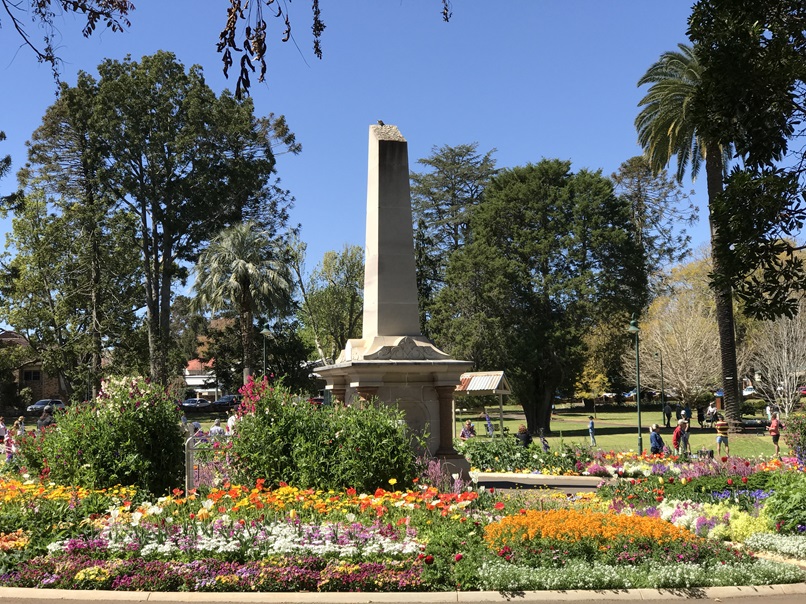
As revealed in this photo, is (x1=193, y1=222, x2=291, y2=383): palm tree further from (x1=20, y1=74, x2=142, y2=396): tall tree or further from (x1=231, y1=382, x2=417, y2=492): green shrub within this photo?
(x1=231, y1=382, x2=417, y2=492): green shrub

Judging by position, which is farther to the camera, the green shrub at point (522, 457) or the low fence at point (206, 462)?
the green shrub at point (522, 457)

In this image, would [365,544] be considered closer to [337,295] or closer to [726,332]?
[726,332]

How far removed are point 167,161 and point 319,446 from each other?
38.4 meters

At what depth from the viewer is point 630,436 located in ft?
128

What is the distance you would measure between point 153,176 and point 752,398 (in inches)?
1905

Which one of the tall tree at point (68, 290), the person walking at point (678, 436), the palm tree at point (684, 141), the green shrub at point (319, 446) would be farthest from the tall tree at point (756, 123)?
the tall tree at point (68, 290)

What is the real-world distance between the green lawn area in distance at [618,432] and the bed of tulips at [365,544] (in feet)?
33.1

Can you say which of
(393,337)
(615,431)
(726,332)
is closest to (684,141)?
(726,332)

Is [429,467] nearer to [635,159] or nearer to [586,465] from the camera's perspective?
[586,465]

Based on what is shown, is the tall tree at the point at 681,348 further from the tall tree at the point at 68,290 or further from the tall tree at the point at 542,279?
the tall tree at the point at 68,290

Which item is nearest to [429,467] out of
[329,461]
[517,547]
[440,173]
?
[329,461]

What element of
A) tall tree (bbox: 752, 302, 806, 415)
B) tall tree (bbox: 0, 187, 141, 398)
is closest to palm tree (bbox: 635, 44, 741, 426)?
tall tree (bbox: 752, 302, 806, 415)

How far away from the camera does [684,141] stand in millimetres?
30938

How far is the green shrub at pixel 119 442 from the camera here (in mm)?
11422
